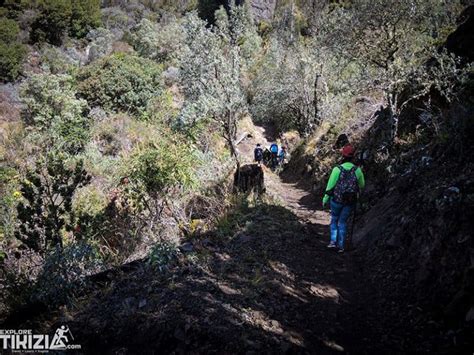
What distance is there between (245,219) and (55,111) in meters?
14.8

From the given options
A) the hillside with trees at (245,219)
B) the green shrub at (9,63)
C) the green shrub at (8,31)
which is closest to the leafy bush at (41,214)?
the hillside with trees at (245,219)

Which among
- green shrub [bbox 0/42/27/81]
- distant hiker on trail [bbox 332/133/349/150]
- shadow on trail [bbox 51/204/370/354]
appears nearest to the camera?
shadow on trail [bbox 51/204/370/354]

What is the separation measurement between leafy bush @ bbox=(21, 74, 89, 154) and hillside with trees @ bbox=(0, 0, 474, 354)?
0.10 meters

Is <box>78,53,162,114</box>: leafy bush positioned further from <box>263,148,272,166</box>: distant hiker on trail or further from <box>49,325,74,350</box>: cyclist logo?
<box>49,325,74,350</box>: cyclist logo

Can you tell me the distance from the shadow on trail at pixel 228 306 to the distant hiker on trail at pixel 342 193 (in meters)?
0.63

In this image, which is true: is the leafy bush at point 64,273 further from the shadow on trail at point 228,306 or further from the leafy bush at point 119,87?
the leafy bush at point 119,87

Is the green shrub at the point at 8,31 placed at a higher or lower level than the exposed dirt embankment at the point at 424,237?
higher

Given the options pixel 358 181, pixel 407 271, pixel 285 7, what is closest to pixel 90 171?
pixel 358 181

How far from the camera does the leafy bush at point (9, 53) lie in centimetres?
2942

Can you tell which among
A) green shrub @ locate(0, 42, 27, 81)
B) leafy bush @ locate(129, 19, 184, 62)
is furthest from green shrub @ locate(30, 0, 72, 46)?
leafy bush @ locate(129, 19, 184, 62)

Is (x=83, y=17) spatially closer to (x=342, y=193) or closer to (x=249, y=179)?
(x=249, y=179)

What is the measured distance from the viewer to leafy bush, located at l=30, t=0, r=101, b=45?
39.4 meters

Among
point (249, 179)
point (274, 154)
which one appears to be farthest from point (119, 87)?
point (249, 179)

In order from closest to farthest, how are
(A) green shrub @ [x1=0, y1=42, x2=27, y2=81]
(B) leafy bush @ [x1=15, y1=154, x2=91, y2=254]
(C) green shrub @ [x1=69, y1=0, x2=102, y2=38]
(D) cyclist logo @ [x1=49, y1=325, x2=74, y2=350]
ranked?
1. (D) cyclist logo @ [x1=49, y1=325, x2=74, y2=350]
2. (B) leafy bush @ [x1=15, y1=154, x2=91, y2=254]
3. (A) green shrub @ [x1=0, y1=42, x2=27, y2=81]
4. (C) green shrub @ [x1=69, y1=0, x2=102, y2=38]
